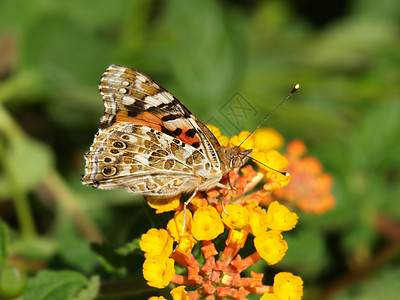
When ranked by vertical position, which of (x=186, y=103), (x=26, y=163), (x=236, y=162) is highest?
(x=186, y=103)

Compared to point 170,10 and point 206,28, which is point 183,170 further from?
point 170,10

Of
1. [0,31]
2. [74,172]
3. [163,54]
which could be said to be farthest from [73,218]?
[0,31]

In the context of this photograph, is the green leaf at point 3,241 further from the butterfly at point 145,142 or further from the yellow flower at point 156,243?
the yellow flower at point 156,243

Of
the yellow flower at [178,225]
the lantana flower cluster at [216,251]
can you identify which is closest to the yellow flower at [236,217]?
the lantana flower cluster at [216,251]

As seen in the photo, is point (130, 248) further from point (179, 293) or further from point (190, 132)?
point (190, 132)

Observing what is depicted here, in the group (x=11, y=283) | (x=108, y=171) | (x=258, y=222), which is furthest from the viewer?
(x=108, y=171)

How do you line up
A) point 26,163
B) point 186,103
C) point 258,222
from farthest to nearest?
point 186,103, point 26,163, point 258,222

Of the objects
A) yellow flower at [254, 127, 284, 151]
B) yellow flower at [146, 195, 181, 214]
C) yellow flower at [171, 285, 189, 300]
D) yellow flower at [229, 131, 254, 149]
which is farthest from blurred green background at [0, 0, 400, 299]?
yellow flower at [171, 285, 189, 300]

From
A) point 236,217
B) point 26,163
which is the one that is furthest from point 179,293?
point 26,163
